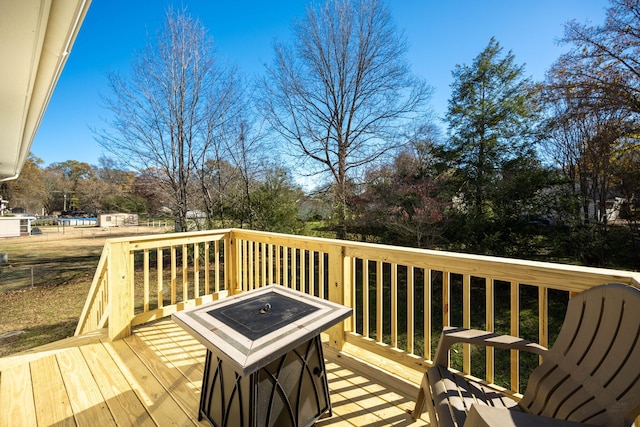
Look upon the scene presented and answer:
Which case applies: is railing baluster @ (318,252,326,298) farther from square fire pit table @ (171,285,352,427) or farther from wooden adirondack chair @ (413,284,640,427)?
wooden adirondack chair @ (413,284,640,427)

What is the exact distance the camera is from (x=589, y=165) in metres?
5.68

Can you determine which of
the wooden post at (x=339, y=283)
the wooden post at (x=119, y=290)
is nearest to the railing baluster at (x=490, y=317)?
the wooden post at (x=339, y=283)

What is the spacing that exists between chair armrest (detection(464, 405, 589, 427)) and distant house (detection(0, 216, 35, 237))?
2321 cm

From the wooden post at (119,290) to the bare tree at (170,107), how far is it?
4945 millimetres

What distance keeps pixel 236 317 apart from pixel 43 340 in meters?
5.88

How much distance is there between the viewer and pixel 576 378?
1.10 m

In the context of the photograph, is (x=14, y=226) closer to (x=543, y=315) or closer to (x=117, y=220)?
(x=117, y=220)

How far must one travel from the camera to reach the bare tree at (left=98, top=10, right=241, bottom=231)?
6867 millimetres

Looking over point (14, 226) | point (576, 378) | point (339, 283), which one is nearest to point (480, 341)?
point (576, 378)

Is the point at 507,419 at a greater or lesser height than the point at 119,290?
greater

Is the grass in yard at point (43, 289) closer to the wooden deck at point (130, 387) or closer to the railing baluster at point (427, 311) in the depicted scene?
the wooden deck at point (130, 387)

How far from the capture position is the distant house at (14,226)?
1548cm

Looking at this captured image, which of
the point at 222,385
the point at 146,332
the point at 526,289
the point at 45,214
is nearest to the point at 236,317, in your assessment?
the point at 222,385

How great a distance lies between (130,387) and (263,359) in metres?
1.60
